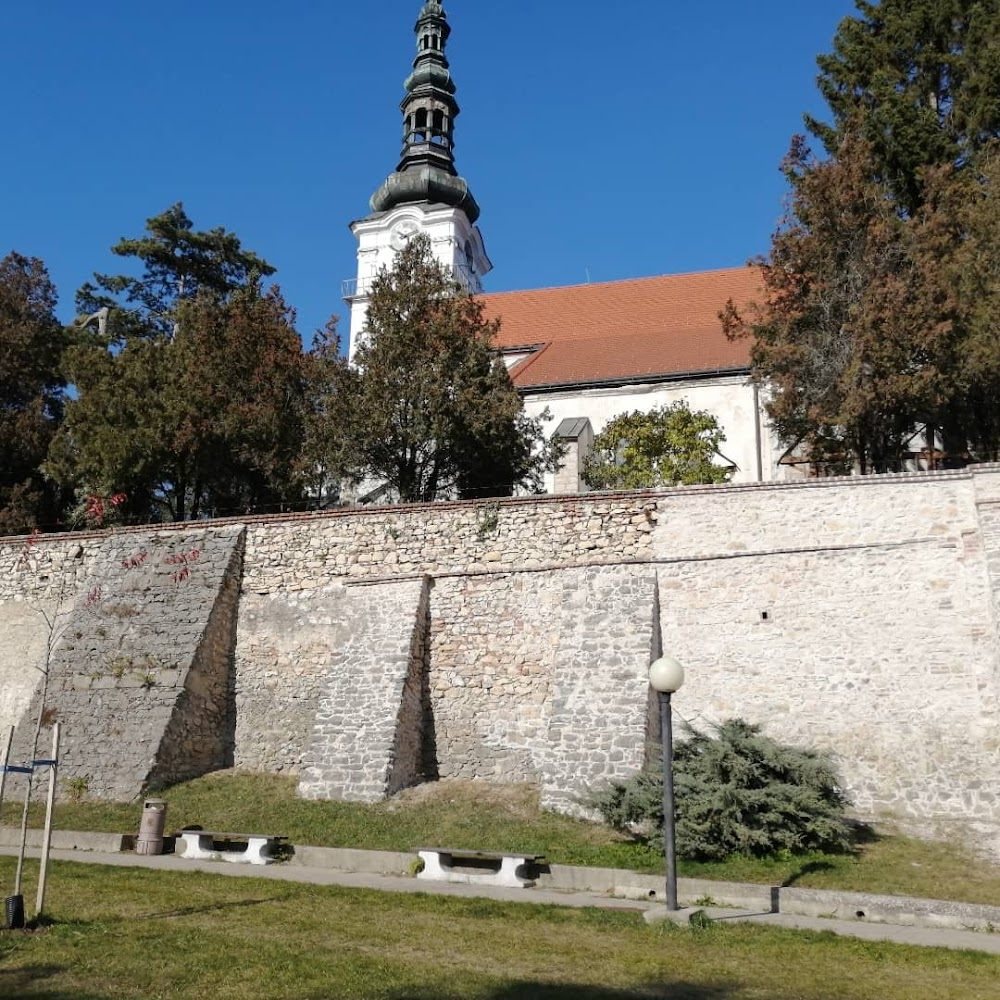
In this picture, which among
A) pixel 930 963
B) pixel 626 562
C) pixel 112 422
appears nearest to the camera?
pixel 930 963

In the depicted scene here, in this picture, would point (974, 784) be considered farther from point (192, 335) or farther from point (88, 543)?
point (192, 335)

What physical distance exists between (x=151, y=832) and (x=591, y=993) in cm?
776

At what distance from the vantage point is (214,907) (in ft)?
31.1

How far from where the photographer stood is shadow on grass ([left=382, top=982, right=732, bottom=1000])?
266 inches

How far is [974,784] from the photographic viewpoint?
1332cm

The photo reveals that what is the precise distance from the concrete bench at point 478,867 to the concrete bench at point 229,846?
1958 mm

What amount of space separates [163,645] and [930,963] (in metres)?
13.0

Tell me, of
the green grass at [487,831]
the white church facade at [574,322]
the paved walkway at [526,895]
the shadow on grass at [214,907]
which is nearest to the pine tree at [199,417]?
the white church facade at [574,322]

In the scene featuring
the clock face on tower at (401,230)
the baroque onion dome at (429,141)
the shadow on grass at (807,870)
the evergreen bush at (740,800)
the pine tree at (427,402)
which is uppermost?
the baroque onion dome at (429,141)

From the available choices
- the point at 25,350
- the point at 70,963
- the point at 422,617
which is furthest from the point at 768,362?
the point at 25,350

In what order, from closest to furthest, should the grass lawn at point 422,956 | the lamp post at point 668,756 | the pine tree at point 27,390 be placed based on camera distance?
1. the grass lawn at point 422,956
2. the lamp post at point 668,756
3. the pine tree at point 27,390

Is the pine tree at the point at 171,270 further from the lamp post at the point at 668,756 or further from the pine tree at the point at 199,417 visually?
the lamp post at the point at 668,756

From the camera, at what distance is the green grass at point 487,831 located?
1094 cm

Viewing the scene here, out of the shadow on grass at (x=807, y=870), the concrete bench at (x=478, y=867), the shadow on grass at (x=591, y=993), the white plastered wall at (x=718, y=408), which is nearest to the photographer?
the shadow on grass at (x=591, y=993)
